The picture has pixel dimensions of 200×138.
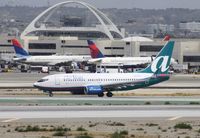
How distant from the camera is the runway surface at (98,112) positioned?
54.8m

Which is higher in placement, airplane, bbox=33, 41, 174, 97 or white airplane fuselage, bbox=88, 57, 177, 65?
airplane, bbox=33, 41, 174, 97

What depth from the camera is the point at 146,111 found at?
58625mm

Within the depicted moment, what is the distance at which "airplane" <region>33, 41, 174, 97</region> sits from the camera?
83625 mm

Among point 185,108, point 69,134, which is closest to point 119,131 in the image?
point 69,134

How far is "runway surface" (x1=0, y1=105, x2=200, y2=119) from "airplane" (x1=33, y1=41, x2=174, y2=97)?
2030cm

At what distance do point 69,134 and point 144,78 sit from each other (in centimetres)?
4149

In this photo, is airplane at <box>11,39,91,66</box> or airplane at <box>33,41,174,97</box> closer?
airplane at <box>33,41,174,97</box>

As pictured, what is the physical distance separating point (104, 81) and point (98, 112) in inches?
1067

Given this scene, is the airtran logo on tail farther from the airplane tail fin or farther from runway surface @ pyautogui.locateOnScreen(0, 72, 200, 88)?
runway surface @ pyautogui.locateOnScreen(0, 72, 200, 88)

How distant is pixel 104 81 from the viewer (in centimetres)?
8462

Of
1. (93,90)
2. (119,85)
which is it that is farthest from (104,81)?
(93,90)

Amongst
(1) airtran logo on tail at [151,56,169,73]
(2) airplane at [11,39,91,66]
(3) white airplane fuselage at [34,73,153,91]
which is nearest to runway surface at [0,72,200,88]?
(1) airtran logo on tail at [151,56,169,73]

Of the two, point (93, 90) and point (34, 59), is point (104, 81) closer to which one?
point (93, 90)

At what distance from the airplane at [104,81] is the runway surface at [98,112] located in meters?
20.3
